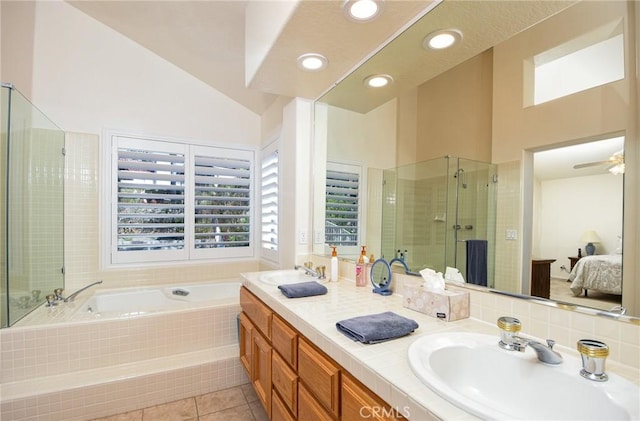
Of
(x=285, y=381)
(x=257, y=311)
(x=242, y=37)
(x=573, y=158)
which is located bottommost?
(x=285, y=381)

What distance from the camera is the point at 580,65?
3.03 ft

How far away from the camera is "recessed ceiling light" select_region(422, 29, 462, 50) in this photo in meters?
1.41

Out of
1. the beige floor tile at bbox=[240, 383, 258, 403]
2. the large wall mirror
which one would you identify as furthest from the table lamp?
the beige floor tile at bbox=[240, 383, 258, 403]

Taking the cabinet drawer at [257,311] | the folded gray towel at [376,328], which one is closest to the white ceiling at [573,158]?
the folded gray towel at [376,328]

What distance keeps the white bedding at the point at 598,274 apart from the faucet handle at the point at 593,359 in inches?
9.2

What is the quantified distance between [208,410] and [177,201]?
1978 mm

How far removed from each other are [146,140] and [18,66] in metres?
1.05

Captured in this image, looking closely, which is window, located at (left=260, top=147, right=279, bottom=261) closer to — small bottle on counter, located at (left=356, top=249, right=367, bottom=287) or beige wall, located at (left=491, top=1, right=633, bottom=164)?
small bottle on counter, located at (left=356, top=249, right=367, bottom=287)

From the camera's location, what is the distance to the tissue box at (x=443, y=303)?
112cm

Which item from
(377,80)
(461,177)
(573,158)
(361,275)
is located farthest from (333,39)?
(361,275)

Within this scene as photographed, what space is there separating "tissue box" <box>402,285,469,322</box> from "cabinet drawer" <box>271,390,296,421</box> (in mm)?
706

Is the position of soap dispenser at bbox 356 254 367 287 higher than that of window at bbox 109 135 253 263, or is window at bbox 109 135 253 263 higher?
window at bbox 109 135 253 263

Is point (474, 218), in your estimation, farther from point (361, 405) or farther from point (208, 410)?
point (208, 410)

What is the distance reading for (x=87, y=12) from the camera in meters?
2.71
